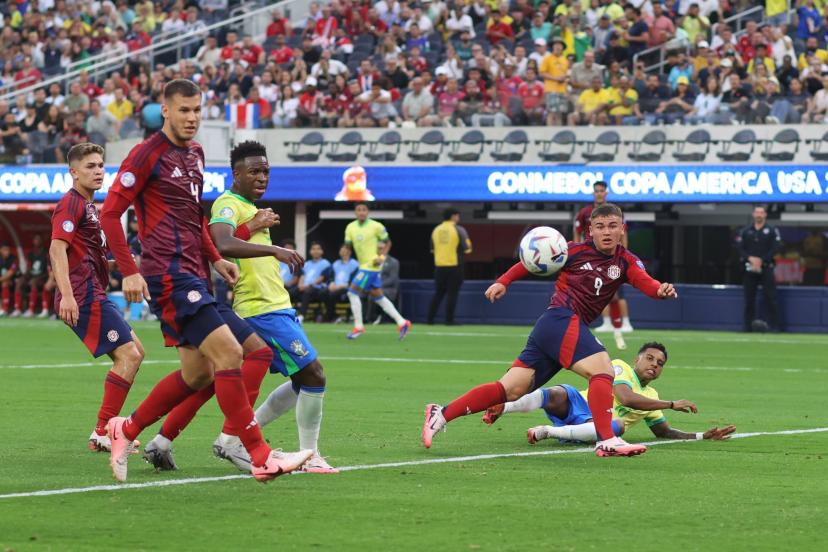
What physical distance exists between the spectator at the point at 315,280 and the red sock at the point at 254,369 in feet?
68.2

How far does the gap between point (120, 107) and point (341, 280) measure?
7.35 m

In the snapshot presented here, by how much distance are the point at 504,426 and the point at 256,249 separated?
4296 mm

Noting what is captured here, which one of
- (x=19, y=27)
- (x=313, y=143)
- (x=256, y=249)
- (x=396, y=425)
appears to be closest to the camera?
(x=256, y=249)

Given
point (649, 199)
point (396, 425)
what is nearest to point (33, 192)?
point (649, 199)

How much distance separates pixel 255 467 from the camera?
8008 millimetres

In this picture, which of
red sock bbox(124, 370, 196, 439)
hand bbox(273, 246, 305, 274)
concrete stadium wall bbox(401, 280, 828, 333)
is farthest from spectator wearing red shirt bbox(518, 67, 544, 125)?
hand bbox(273, 246, 305, 274)

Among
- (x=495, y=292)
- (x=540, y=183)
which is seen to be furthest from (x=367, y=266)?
(x=495, y=292)

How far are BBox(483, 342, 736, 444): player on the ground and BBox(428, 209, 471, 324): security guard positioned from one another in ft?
57.0

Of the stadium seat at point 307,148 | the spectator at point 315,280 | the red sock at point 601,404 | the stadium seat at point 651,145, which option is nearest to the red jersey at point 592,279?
the red sock at point 601,404

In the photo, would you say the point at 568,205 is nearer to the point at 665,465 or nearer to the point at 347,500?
the point at 665,465

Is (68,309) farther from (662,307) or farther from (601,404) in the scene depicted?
(662,307)

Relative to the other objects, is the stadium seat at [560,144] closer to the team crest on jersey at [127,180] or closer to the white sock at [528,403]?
the white sock at [528,403]

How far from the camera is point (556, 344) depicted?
1006 centimetres

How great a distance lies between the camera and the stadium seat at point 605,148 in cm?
2797
